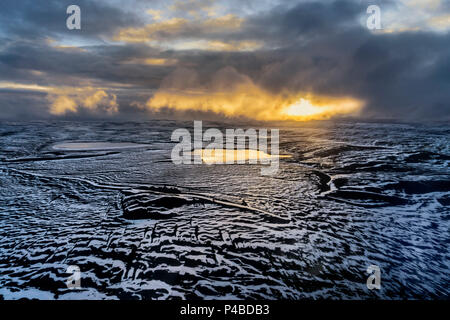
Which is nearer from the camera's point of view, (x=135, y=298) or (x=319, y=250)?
(x=135, y=298)

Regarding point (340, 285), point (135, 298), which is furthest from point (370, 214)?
point (135, 298)

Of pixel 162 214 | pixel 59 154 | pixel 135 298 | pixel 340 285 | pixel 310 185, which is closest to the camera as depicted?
pixel 135 298

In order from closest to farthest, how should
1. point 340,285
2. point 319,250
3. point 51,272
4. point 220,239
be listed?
point 340,285
point 51,272
point 319,250
point 220,239

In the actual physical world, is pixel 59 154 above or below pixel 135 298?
above

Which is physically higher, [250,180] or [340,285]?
[250,180]

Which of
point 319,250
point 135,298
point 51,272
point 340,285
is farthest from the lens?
point 319,250

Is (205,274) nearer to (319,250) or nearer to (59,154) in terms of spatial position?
(319,250)

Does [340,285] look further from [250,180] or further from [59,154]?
[59,154]
